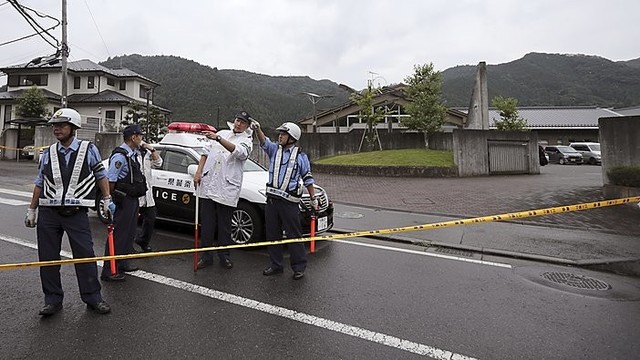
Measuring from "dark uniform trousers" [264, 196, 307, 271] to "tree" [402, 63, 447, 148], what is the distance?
2010cm

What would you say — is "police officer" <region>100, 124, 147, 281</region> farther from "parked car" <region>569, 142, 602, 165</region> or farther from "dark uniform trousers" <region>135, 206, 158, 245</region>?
"parked car" <region>569, 142, 602, 165</region>

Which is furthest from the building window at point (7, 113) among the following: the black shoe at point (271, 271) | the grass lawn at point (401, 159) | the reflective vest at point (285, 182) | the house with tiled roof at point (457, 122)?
the black shoe at point (271, 271)

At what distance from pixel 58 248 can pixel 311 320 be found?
243 cm

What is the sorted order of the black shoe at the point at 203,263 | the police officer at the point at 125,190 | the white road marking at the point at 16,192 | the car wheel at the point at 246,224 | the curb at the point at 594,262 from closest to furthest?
the police officer at the point at 125,190
the black shoe at the point at 203,263
the curb at the point at 594,262
the car wheel at the point at 246,224
the white road marking at the point at 16,192

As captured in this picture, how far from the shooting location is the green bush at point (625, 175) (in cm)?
902

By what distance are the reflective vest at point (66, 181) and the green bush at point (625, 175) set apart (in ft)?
37.1

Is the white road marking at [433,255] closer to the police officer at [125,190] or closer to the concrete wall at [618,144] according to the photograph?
the police officer at [125,190]

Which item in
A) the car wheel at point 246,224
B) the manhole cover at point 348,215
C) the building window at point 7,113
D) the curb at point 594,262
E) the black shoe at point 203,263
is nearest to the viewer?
the black shoe at point 203,263

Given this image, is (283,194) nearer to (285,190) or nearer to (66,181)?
(285,190)

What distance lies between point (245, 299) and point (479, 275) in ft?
9.68

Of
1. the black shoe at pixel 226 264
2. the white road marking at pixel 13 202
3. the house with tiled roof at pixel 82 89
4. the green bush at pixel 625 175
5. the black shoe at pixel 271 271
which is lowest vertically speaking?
the black shoe at pixel 271 271

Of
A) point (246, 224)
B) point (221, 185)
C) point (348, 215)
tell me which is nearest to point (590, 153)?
point (348, 215)

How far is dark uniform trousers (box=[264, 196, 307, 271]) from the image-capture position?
4438 millimetres

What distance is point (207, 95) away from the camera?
44.4 metres
